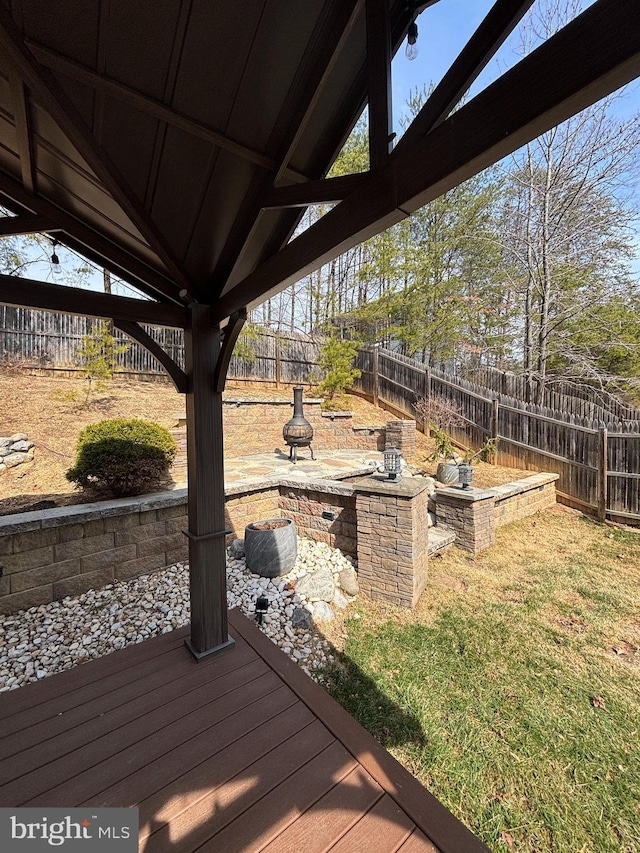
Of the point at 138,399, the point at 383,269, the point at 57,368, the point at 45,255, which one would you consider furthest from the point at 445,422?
the point at 45,255

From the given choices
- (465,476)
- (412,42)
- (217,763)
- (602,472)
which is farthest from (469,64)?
(602,472)

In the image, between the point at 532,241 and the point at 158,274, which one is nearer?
the point at 158,274

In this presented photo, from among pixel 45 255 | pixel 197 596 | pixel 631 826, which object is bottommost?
pixel 631 826

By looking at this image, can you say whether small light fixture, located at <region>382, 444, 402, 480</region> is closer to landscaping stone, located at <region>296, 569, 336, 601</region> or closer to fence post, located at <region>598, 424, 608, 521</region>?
landscaping stone, located at <region>296, 569, 336, 601</region>

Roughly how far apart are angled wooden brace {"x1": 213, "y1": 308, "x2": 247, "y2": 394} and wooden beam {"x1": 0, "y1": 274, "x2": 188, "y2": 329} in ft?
1.24

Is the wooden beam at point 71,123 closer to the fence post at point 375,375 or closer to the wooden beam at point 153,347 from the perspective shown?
the wooden beam at point 153,347

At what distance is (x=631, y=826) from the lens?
177 centimetres

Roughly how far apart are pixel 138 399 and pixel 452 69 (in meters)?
7.93

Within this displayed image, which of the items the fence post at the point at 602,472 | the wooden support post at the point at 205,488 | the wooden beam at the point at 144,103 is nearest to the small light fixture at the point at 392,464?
the wooden support post at the point at 205,488

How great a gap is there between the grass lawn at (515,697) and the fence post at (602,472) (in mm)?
1940

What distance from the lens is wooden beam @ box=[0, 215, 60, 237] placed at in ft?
5.73

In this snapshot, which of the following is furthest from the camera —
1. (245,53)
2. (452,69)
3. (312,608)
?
(312,608)

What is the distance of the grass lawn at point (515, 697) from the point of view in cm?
184

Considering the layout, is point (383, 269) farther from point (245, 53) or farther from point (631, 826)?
point (631, 826)
